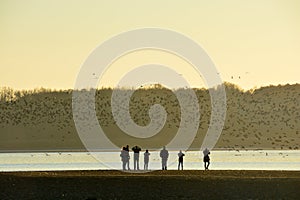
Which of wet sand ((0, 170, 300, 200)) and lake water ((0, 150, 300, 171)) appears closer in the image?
wet sand ((0, 170, 300, 200))

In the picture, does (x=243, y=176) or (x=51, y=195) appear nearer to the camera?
(x=51, y=195)

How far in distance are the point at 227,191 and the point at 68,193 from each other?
6945mm

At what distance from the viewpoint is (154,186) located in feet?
167

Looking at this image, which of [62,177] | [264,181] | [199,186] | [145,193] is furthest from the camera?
[62,177]

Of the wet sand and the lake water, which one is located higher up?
the lake water

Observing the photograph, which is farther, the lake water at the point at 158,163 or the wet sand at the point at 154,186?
the lake water at the point at 158,163

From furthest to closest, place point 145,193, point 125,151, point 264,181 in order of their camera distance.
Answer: point 125,151 < point 264,181 < point 145,193

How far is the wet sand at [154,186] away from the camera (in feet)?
150

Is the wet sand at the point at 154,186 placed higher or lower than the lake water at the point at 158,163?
lower

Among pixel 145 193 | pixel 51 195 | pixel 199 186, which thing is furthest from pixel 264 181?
pixel 51 195

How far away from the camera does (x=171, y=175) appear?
198 ft

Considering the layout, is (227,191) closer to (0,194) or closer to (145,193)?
(145,193)

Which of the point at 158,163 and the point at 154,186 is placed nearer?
the point at 154,186

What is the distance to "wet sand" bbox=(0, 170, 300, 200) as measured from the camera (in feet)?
150
